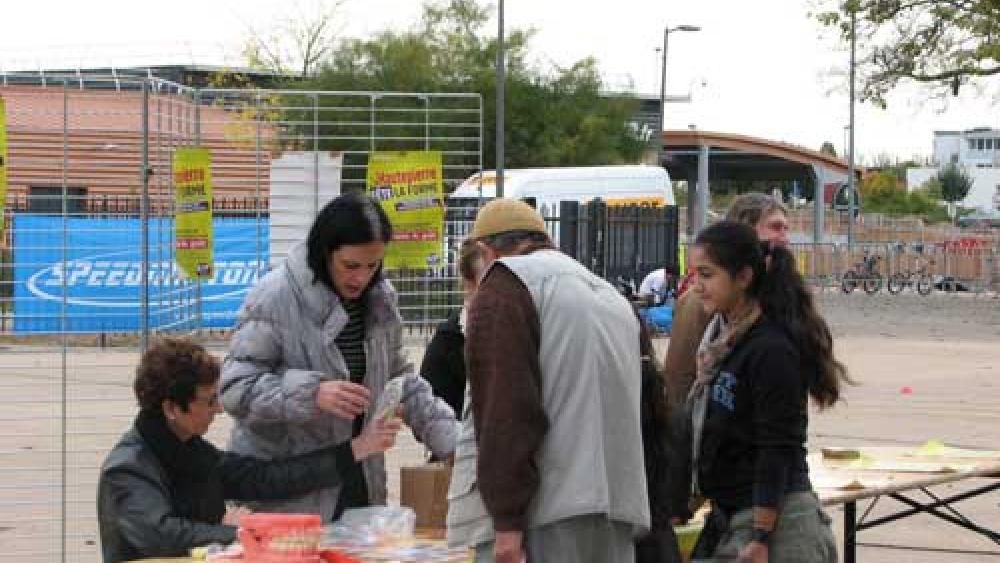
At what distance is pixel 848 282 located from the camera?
159 ft

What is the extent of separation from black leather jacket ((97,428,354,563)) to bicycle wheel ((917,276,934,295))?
4473cm

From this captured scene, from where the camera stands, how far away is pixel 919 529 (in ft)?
33.8

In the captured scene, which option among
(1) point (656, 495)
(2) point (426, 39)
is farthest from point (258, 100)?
(2) point (426, 39)

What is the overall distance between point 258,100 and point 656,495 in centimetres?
433

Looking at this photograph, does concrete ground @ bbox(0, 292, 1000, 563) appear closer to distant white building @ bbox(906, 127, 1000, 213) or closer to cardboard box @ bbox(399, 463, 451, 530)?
cardboard box @ bbox(399, 463, 451, 530)

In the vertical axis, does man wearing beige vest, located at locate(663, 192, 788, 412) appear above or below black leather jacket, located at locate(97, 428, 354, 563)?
above

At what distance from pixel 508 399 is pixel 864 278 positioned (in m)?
45.6

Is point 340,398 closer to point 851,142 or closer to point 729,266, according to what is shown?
point 729,266

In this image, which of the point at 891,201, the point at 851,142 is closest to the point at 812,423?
the point at 851,142

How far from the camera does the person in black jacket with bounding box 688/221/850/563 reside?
5086 millimetres

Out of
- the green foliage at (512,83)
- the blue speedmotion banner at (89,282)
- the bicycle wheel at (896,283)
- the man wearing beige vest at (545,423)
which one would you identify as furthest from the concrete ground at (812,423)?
the green foliage at (512,83)

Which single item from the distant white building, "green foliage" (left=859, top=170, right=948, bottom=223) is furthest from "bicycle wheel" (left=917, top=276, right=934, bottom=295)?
the distant white building

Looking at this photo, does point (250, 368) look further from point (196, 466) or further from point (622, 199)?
point (622, 199)

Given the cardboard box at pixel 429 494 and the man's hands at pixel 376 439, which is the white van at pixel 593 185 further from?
the man's hands at pixel 376 439
